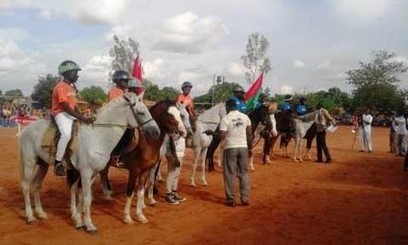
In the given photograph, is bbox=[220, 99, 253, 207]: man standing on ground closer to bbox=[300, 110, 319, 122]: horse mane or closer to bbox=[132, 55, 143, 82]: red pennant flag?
bbox=[132, 55, 143, 82]: red pennant flag

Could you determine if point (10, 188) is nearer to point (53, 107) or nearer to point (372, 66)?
point (53, 107)

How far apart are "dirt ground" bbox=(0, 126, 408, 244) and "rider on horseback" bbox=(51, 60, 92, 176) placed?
1.37m

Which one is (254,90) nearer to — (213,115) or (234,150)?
(213,115)

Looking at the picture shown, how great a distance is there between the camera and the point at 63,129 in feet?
25.9

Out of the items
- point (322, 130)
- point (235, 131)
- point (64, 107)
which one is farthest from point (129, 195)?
point (322, 130)

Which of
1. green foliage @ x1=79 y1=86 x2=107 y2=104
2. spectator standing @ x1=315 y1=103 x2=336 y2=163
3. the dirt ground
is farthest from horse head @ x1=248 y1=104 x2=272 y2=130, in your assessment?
green foliage @ x1=79 y1=86 x2=107 y2=104

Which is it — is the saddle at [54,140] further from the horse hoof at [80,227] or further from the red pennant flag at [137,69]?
the red pennant flag at [137,69]

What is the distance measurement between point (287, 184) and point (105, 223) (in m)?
6.41

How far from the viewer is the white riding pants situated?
25.7ft

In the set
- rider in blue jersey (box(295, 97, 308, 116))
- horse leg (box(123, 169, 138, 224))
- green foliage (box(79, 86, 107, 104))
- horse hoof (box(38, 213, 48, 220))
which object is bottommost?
horse hoof (box(38, 213, 48, 220))

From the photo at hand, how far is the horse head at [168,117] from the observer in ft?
29.0

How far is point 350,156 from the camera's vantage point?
2134 cm

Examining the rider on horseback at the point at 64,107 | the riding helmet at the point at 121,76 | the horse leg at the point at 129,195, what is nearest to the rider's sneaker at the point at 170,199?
the horse leg at the point at 129,195

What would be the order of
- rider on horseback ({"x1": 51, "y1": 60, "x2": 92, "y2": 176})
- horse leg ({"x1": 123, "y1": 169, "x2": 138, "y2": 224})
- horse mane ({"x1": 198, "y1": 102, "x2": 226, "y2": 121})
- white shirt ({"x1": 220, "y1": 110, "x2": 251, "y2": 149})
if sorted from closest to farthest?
rider on horseback ({"x1": 51, "y1": 60, "x2": 92, "y2": 176}), horse leg ({"x1": 123, "y1": 169, "x2": 138, "y2": 224}), white shirt ({"x1": 220, "y1": 110, "x2": 251, "y2": 149}), horse mane ({"x1": 198, "y1": 102, "x2": 226, "y2": 121})
